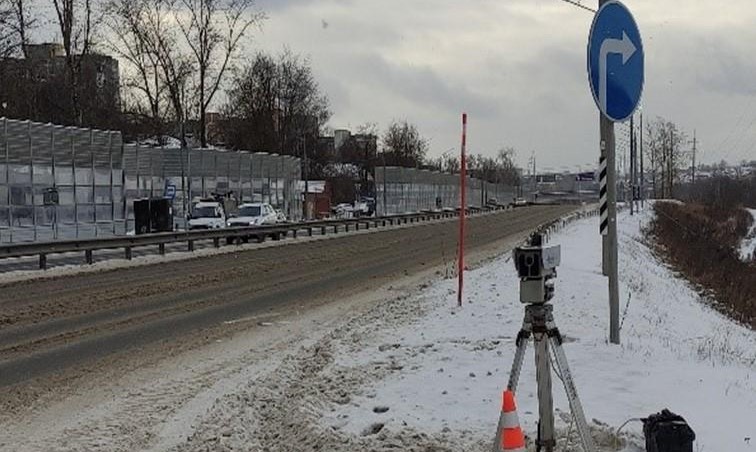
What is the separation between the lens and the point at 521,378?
7438 mm

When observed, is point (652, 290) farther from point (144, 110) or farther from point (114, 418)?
point (144, 110)

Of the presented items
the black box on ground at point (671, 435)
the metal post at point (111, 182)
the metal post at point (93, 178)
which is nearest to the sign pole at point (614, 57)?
the black box on ground at point (671, 435)

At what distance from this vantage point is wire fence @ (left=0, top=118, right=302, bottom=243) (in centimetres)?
3083

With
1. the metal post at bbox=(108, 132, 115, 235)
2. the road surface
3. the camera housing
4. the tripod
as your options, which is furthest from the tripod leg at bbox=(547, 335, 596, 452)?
the metal post at bbox=(108, 132, 115, 235)

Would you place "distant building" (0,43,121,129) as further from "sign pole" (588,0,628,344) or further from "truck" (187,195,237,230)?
"sign pole" (588,0,628,344)

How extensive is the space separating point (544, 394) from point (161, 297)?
494 inches

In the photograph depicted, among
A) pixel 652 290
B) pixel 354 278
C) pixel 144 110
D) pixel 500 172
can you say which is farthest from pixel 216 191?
pixel 500 172

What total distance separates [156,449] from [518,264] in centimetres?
313

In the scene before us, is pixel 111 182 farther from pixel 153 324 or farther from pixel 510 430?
pixel 510 430

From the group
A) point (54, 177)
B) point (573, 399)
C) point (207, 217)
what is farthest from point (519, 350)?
point (207, 217)

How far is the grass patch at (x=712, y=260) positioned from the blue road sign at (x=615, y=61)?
45.6 ft

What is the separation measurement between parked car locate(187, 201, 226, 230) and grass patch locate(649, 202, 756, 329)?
20.5m

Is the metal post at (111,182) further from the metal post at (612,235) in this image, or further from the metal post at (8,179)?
the metal post at (612,235)

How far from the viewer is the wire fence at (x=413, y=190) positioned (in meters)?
72.0
